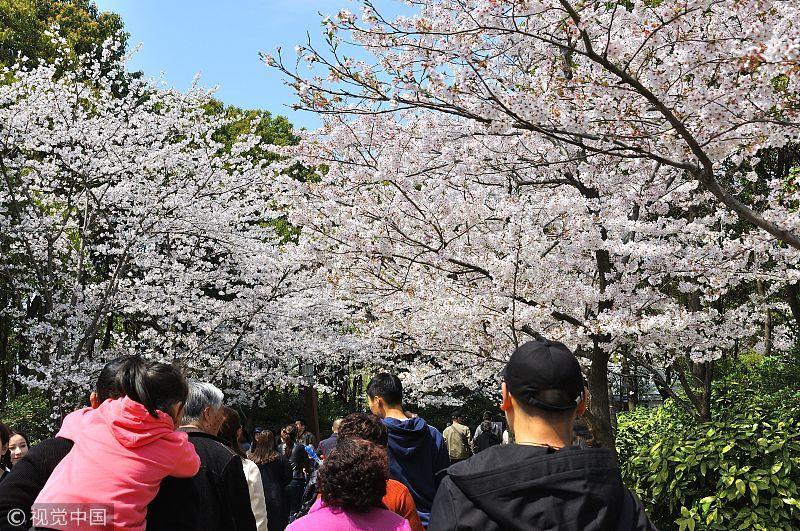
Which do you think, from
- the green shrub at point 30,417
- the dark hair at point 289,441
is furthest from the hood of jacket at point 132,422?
the green shrub at point 30,417

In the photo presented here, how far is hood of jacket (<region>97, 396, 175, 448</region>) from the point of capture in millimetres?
2537

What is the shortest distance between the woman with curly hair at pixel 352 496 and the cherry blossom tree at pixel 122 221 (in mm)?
6855

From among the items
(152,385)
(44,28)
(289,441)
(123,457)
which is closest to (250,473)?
(152,385)

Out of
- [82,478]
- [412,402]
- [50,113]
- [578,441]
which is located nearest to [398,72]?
[578,441]

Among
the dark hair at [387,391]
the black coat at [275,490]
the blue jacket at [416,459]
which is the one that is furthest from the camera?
the black coat at [275,490]

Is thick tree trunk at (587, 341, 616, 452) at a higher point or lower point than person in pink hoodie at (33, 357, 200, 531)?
lower

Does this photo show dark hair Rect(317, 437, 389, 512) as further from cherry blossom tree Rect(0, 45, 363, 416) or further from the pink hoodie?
cherry blossom tree Rect(0, 45, 363, 416)

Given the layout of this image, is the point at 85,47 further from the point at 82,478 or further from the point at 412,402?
the point at 82,478

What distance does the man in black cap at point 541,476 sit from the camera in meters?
1.97

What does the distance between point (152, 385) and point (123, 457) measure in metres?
0.30

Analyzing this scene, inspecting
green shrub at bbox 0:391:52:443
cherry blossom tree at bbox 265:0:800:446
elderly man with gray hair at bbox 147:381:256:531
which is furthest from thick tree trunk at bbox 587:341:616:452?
green shrub at bbox 0:391:52:443

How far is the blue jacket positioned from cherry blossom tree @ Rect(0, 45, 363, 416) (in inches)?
209

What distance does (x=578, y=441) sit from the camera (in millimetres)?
5238

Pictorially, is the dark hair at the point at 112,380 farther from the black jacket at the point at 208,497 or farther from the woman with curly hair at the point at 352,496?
the woman with curly hair at the point at 352,496
